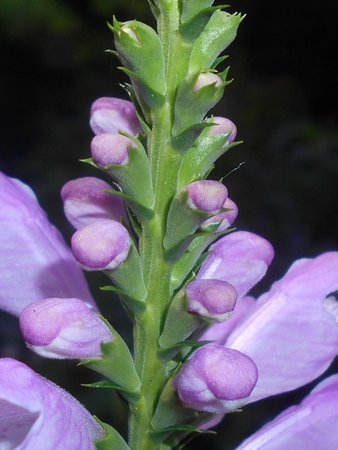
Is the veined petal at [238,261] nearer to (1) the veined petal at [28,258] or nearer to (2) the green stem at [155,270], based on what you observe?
(2) the green stem at [155,270]

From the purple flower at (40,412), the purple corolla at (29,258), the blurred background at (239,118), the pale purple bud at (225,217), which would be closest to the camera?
the purple flower at (40,412)

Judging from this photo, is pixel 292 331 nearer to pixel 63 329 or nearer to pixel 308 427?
pixel 308 427

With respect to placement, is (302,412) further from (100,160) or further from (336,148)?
(336,148)

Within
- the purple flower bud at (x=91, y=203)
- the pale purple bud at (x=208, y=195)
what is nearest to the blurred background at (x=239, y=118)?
the purple flower bud at (x=91, y=203)

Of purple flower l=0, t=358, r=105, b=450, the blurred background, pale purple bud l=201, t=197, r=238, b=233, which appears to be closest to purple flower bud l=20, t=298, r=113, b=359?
purple flower l=0, t=358, r=105, b=450

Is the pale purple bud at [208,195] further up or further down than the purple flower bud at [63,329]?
further up

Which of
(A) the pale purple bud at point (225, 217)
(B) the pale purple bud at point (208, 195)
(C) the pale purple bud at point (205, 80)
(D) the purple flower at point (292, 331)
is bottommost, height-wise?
(D) the purple flower at point (292, 331)

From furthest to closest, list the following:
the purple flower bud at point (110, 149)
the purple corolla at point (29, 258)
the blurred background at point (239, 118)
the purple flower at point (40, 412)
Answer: the blurred background at point (239, 118), the purple corolla at point (29, 258), the purple flower bud at point (110, 149), the purple flower at point (40, 412)

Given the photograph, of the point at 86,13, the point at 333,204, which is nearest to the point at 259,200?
the point at 333,204

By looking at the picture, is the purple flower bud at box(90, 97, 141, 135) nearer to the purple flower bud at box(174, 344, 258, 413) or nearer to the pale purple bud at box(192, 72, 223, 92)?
the pale purple bud at box(192, 72, 223, 92)
